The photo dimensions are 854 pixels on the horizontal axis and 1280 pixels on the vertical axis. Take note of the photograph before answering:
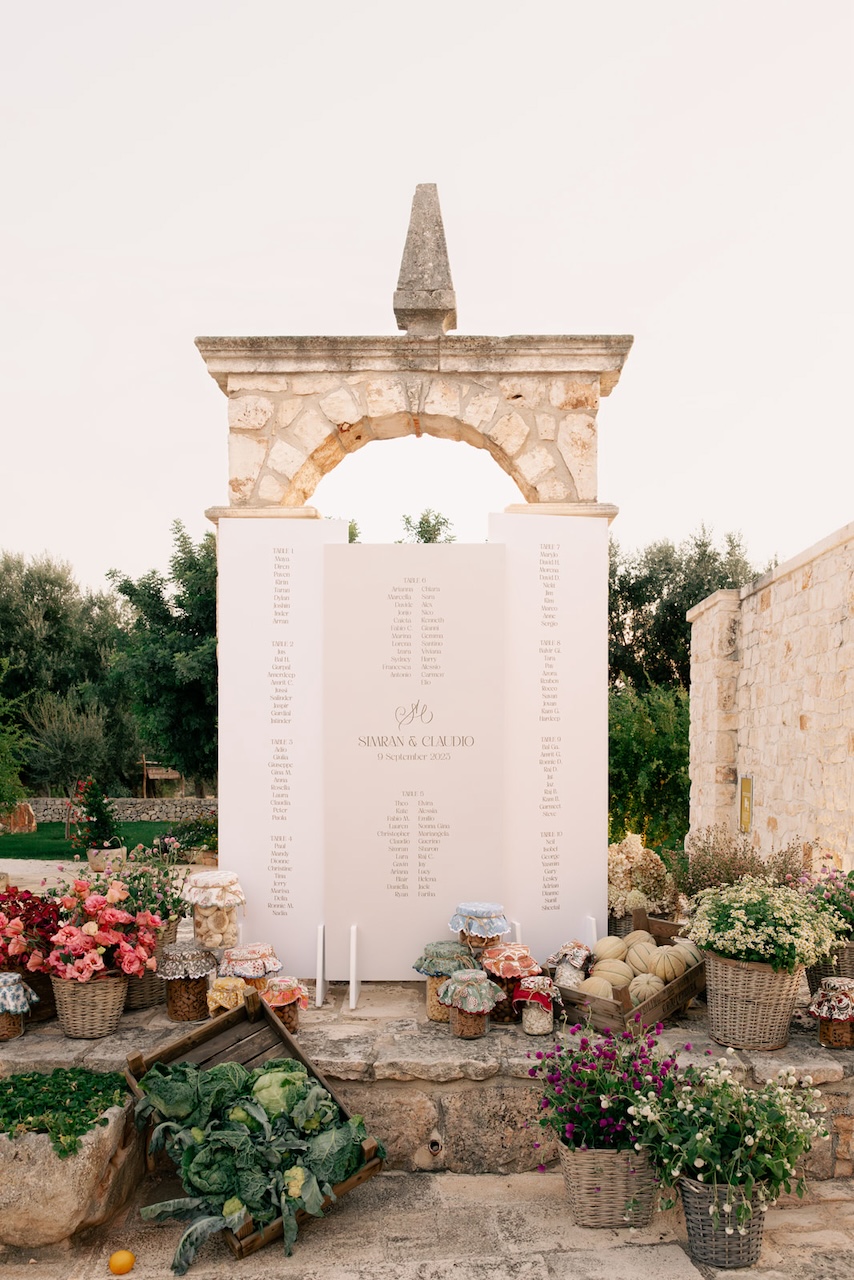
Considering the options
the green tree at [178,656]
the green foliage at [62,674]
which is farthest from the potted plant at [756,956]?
the green foliage at [62,674]

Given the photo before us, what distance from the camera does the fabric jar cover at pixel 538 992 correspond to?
371 cm

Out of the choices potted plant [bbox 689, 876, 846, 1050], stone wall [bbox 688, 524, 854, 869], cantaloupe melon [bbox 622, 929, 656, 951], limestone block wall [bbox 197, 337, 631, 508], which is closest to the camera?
potted plant [bbox 689, 876, 846, 1050]

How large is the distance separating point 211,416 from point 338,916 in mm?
10084

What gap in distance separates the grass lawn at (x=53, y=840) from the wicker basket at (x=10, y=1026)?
1164cm

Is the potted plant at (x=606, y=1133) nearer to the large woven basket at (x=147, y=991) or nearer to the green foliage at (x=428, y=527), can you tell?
the large woven basket at (x=147, y=991)

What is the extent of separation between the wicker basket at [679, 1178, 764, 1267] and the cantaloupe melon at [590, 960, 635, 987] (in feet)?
3.48

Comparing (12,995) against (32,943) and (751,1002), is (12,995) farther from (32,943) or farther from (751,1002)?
(751,1002)

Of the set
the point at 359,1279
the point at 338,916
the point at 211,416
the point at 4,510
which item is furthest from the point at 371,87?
the point at 4,510

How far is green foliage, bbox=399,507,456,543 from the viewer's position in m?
18.3

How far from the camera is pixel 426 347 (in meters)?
4.56

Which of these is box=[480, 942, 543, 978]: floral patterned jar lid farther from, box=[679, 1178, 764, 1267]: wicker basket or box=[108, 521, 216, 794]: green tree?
box=[108, 521, 216, 794]: green tree

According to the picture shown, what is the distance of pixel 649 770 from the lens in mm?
13195

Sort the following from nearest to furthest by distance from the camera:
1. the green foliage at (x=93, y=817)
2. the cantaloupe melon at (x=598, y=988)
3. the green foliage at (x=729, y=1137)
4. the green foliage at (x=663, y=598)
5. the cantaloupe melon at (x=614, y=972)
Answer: the green foliage at (x=729, y=1137)
the cantaloupe melon at (x=598, y=988)
the cantaloupe melon at (x=614, y=972)
the green foliage at (x=93, y=817)
the green foliage at (x=663, y=598)

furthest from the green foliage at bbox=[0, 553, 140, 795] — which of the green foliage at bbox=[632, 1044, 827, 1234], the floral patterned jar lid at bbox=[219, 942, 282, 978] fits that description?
the green foliage at bbox=[632, 1044, 827, 1234]
